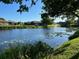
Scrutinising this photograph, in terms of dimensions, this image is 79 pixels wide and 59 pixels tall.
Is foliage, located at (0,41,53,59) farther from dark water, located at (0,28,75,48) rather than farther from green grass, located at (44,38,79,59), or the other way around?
dark water, located at (0,28,75,48)

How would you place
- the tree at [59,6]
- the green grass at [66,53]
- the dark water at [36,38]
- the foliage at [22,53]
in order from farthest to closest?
the dark water at [36,38], the green grass at [66,53], the foliage at [22,53], the tree at [59,6]

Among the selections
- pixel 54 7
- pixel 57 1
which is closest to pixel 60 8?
pixel 54 7

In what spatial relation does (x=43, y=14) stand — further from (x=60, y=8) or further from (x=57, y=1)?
(x=57, y=1)

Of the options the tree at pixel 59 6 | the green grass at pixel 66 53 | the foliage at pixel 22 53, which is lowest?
the green grass at pixel 66 53

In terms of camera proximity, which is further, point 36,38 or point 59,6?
point 36,38

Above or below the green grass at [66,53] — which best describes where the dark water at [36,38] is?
below

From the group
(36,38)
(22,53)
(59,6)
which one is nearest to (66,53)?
(22,53)

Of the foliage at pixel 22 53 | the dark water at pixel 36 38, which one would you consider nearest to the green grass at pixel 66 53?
the foliage at pixel 22 53

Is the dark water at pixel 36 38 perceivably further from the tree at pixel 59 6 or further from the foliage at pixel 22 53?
the tree at pixel 59 6

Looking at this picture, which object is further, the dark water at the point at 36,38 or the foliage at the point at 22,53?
the dark water at the point at 36,38

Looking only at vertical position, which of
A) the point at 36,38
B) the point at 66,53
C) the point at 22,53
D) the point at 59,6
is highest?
the point at 59,6

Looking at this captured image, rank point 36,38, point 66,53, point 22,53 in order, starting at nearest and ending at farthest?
point 22,53, point 66,53, point 36,38

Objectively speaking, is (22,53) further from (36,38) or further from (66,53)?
(36,38)

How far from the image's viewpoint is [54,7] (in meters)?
13.3
